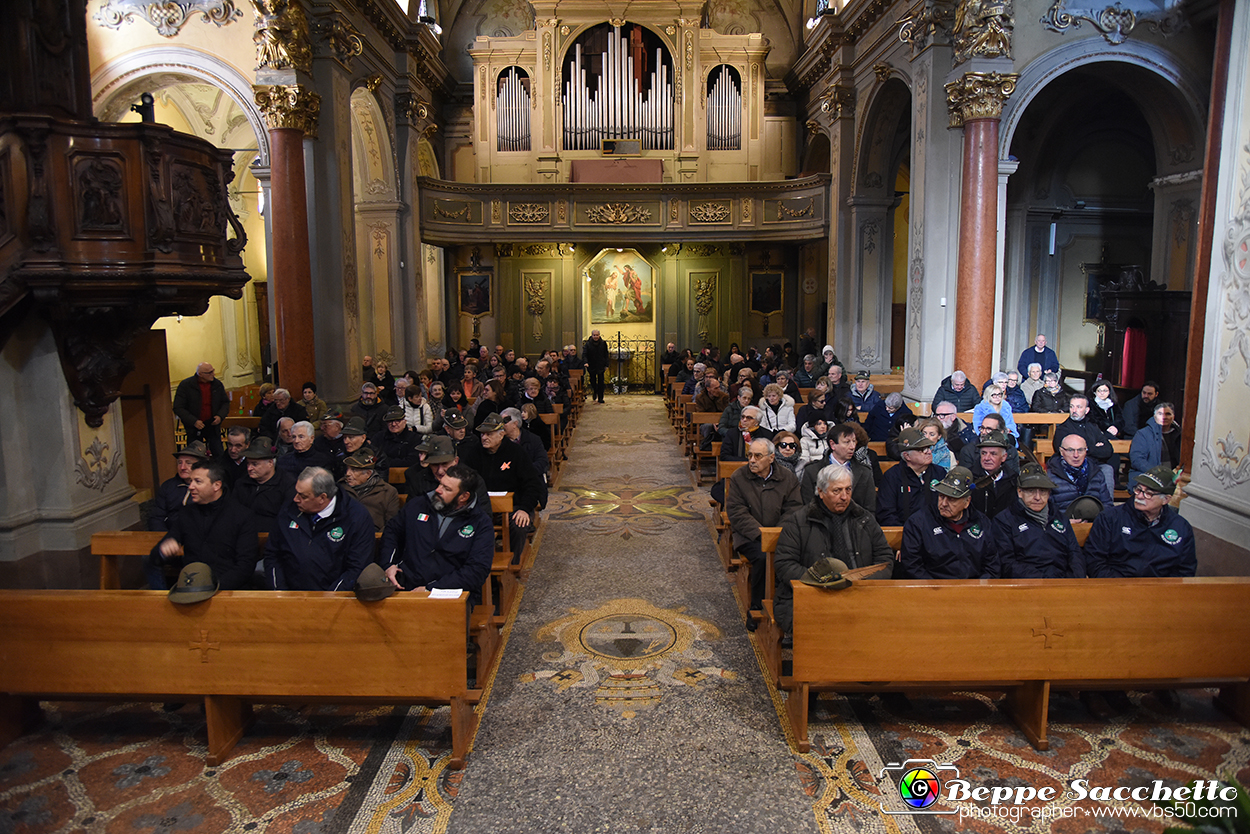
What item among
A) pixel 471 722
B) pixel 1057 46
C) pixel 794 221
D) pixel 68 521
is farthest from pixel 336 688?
pixel 794 221

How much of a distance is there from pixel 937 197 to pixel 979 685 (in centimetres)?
906

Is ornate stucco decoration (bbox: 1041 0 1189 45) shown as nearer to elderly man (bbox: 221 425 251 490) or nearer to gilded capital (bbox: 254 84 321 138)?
gilded capital (bbox: 254 84 321 138)

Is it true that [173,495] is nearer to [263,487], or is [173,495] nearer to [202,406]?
[263,487]

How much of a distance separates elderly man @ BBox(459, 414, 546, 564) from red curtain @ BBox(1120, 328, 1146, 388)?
10.5 m

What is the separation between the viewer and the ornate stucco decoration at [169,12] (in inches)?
452

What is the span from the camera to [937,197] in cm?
1195

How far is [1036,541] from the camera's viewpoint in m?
5.25

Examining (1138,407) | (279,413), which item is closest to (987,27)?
(1138,407)

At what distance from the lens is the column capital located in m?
11.1

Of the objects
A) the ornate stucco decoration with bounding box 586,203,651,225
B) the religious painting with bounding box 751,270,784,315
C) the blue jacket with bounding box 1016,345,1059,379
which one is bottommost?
the blue jacket with bounding box 1016,345,1059,379

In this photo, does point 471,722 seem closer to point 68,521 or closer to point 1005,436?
point 68,521

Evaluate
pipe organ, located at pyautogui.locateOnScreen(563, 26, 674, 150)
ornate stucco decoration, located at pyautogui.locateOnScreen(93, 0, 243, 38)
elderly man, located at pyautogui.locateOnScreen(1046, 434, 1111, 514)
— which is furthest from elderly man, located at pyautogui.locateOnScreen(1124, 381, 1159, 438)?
pipe organ, located at pyautogui.locateOnScreen(563, 26, 674, 150)

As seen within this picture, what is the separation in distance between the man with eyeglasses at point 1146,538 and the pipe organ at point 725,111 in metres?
17.3

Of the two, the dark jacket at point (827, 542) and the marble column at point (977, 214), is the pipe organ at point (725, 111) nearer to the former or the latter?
the marble column at point (977, 214)
